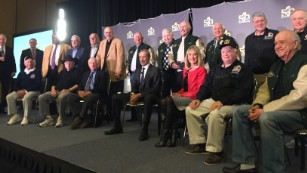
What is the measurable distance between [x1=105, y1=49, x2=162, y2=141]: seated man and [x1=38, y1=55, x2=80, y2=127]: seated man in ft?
3.40

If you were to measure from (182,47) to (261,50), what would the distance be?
4.00 ft

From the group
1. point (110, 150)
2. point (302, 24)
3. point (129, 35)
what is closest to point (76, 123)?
point (110, 150)

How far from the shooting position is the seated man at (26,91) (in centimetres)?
481

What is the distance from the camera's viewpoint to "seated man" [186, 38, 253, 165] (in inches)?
102

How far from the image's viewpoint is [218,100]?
9.21ft

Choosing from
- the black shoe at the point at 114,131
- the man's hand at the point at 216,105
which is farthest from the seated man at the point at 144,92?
the man's hand at the point at 216,105

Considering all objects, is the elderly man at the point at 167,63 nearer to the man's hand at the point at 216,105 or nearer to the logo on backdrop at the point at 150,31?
the logo on backdrop at the point at 150,31

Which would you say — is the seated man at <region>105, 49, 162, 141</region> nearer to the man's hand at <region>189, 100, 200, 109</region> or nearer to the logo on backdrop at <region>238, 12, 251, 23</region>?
the man's hand at <region>189, 100, 200, 109</region>

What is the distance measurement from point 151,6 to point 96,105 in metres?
2.71

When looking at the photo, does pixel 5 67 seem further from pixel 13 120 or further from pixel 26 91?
pixel 13 120

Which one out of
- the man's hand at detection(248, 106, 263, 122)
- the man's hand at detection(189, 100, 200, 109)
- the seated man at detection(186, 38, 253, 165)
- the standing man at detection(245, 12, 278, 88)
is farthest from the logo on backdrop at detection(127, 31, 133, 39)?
the man's hand at detection(248, 106, 263, 122)

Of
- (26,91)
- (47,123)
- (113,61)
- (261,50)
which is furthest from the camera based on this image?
(26,91)

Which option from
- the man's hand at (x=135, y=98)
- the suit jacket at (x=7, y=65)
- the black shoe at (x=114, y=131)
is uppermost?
the suit jacket at (x=7, y=65)

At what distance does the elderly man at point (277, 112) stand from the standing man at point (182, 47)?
1812mm
